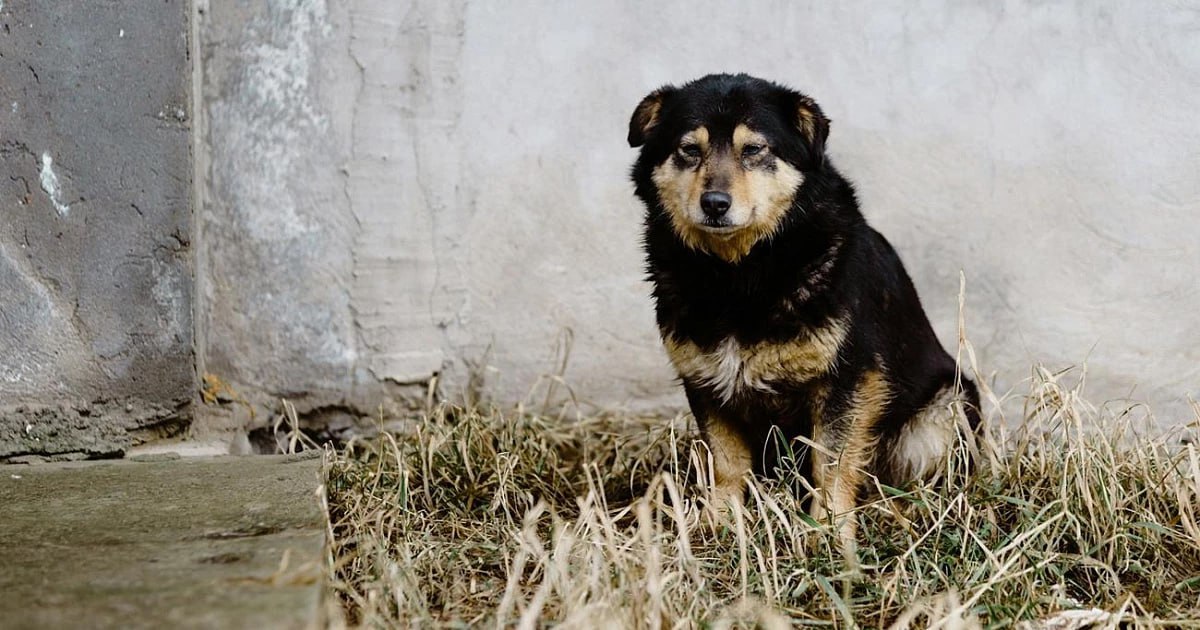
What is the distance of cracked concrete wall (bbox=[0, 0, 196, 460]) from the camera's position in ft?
13.1

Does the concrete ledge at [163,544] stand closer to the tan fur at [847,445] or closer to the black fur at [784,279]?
the black fur at [784,279]

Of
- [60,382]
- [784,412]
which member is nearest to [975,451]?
[784,412]

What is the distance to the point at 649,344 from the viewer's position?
15.8ft

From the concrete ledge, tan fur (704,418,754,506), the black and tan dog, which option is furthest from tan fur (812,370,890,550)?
the concrete ledge

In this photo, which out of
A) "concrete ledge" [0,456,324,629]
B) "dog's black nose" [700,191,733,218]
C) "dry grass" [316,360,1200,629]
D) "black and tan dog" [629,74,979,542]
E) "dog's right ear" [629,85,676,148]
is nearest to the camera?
"concrete ledge" [0,456,324,629]

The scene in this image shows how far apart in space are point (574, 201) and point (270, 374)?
1392 millimetres

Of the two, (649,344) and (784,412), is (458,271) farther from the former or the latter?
(784,412)

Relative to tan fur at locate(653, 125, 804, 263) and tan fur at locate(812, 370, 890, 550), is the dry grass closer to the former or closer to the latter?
tan fur at locate(812, 370, 890, 550)

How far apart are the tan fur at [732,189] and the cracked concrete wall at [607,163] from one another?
97cm

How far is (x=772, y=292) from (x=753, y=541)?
32.2 inches

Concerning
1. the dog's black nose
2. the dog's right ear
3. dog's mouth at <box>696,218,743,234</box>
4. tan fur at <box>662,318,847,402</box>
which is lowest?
tan fur at <box>662,318,847,402</box>

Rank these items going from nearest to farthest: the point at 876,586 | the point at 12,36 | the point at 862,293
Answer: the point at 876,586 < the point at 862,293 < the point at 12,36

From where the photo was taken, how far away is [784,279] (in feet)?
12.0

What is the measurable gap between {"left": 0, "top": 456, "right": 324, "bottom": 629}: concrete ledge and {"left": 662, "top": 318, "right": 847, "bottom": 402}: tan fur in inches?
49.2
